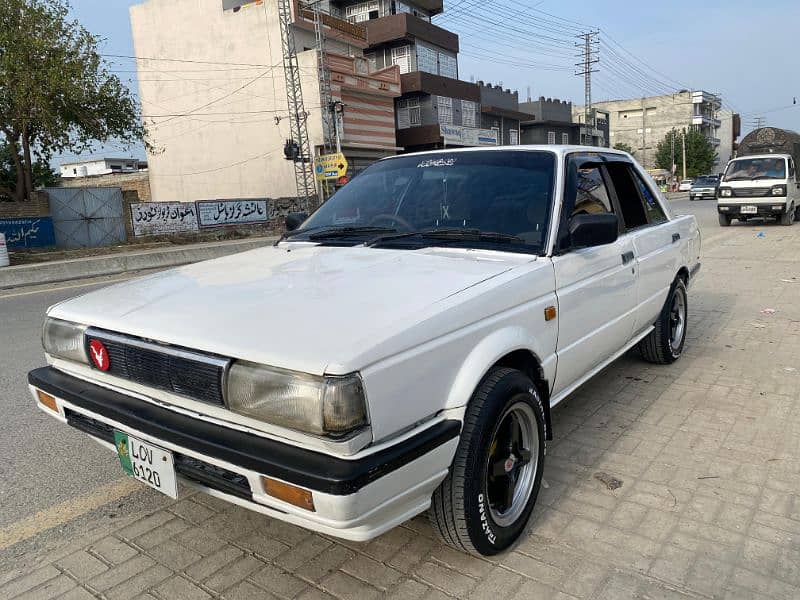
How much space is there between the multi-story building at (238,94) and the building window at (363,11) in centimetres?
67

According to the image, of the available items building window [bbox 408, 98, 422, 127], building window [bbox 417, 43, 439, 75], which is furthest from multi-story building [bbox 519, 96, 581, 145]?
building window [bbox 408, 98, 422, 127]

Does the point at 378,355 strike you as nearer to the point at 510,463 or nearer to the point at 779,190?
the point at 510,463

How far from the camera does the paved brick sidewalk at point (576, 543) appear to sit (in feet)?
7.45

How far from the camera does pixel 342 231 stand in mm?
3455

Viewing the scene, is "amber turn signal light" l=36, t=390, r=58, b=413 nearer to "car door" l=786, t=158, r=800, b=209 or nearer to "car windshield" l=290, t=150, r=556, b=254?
"car windshield" l=290, t=150, r=556, b=254

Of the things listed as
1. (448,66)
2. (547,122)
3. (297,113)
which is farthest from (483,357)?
(547,122)

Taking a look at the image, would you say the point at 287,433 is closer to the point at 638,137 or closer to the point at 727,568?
the point at 727,568

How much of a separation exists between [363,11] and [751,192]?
3211cm

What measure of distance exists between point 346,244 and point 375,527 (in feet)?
5.51

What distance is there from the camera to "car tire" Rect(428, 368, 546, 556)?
7.17 ft

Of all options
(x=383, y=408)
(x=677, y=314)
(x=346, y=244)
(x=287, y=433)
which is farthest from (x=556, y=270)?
(x=677, y=314)

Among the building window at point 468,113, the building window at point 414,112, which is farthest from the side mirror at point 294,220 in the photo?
the building window at point 468,113

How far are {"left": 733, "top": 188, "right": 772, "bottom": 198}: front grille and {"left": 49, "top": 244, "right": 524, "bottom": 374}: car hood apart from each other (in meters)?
16.5

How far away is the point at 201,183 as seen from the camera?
3838 centimetres
